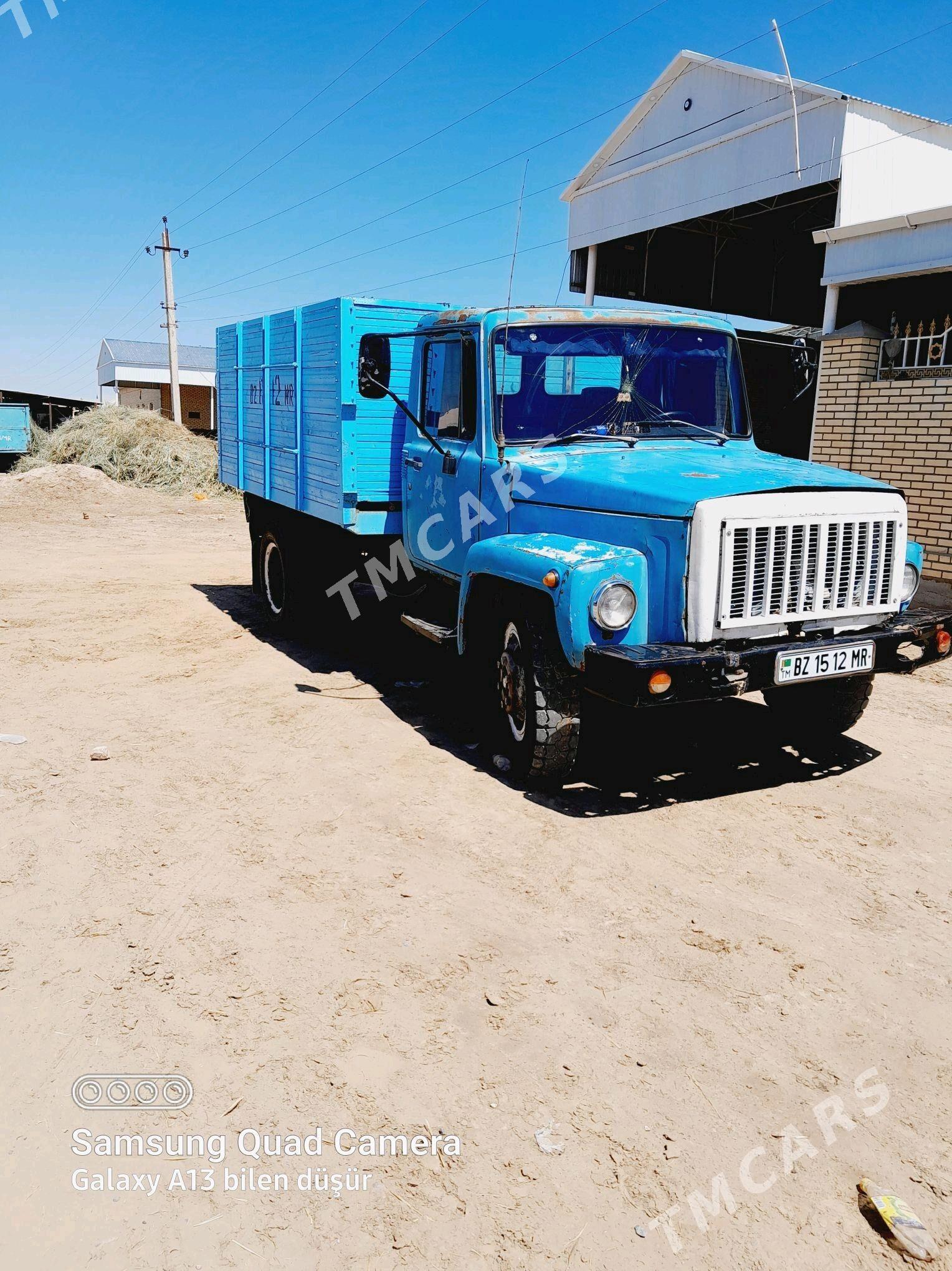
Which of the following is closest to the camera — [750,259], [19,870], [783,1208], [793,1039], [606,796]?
[783,1208]

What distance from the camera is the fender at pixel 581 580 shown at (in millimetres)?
4074

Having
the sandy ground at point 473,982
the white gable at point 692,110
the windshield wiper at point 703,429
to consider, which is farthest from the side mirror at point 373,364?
the white gable at point 692,110

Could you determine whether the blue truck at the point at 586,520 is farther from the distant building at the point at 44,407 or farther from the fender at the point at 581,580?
the distant building at the point at 44,407

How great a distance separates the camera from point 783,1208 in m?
2.23

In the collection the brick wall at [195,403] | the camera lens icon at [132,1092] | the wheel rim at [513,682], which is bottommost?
the camera lens icon at [132,1092]

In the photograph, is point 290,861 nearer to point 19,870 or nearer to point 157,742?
point 19,870

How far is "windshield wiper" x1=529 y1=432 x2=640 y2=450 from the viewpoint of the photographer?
5.02 m

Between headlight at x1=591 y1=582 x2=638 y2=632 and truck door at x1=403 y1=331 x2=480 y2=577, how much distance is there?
59.0 inches

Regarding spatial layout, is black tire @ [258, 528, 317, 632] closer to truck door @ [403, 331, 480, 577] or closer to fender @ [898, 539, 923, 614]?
truck door @ [403, 331, 480, 577]

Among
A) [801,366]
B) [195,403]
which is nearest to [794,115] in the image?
[801,366]

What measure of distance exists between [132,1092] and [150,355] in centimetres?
5659

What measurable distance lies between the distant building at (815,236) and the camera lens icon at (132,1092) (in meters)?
4.62

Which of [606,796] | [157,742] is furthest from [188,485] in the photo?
[606,796]

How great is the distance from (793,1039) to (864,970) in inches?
21.1
